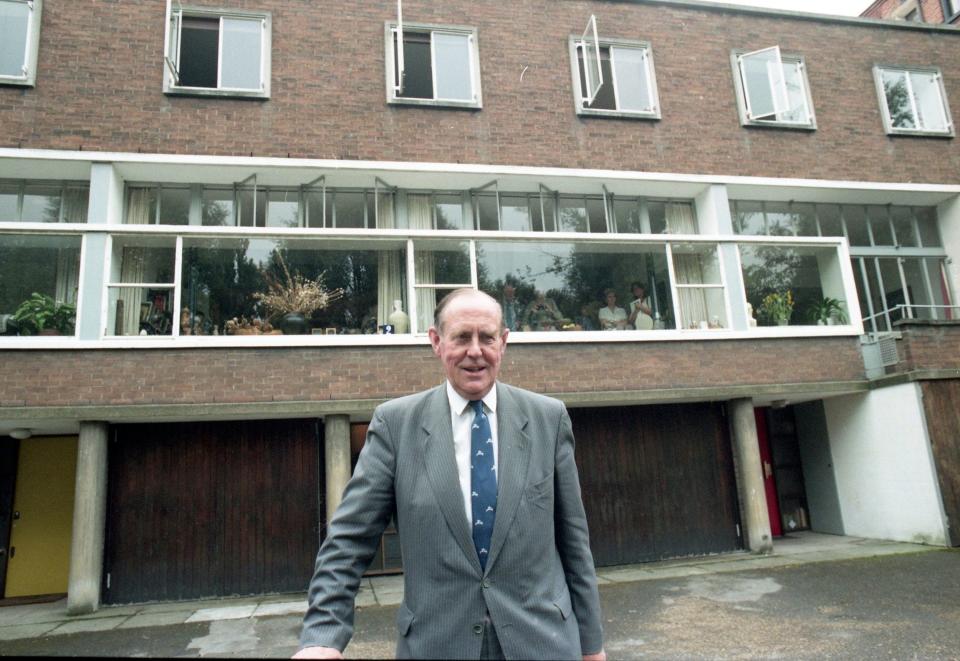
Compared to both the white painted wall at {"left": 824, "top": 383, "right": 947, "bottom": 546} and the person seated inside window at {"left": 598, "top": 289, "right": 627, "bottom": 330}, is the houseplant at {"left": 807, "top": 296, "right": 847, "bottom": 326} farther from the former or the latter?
the person seated inside window at {"left": 598, "top": 289, "right": 627, "bottom": 330}

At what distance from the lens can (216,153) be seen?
31.7ft

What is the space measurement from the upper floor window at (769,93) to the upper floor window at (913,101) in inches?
65.8

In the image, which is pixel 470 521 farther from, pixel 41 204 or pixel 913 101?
pixel 913 101

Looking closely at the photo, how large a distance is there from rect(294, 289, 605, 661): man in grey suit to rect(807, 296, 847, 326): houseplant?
31.7 feet

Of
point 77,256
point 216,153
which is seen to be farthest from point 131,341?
point 216,153

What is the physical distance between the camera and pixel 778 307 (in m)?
10.5

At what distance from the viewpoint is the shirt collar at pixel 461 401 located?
7.68ft

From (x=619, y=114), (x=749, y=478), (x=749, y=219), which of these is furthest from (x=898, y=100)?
(x=749, y=478)

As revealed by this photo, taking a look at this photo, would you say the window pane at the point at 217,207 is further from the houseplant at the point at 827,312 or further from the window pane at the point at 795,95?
the window pane at the point at 795,95

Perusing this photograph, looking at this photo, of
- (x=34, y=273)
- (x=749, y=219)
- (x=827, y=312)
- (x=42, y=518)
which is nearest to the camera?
(x=34, y=273)

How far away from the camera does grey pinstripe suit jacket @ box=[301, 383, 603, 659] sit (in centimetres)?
203

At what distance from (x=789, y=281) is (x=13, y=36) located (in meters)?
12.5

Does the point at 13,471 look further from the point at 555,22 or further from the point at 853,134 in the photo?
the point at 853,134

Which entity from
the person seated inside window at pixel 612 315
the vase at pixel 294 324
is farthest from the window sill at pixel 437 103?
the vase at pixel 294 324
